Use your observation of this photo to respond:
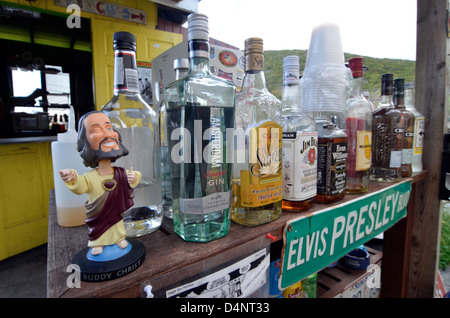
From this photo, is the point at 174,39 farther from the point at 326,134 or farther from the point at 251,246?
the point at 251,246

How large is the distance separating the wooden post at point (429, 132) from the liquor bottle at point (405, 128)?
1.03 feet

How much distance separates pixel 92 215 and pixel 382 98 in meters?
1.12

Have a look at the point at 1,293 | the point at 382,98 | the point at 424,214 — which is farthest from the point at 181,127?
the point at 1,293

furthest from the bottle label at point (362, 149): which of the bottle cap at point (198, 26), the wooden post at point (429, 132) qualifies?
the wooden post at point (429, 132)

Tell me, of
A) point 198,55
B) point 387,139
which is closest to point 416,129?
point 387,139

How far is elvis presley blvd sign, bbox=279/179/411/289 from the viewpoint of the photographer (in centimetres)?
55

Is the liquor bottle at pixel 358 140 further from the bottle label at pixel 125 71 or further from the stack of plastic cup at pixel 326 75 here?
the bottle label at pixel 125 71

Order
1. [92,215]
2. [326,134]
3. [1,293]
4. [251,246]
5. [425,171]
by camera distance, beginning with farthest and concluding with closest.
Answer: [1,293] < [425,171] < [326,134] < [251,246] < [92,215]

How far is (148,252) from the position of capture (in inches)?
16.0

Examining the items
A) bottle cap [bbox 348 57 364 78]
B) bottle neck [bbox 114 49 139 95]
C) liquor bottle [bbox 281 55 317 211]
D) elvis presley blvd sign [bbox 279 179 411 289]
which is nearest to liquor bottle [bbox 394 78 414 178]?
Answer: elvis presley blvd sign [bbox 279 179 411 289]

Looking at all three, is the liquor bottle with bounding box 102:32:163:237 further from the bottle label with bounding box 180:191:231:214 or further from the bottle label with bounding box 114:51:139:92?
the bottle label with bounding box 180:191:231:214

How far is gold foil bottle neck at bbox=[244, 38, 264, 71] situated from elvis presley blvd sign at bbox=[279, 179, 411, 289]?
0.36 m

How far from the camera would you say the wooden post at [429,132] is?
1.17 meters
